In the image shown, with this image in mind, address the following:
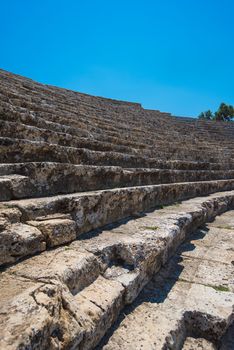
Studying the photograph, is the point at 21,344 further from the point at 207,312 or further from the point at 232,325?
the point at 232,325

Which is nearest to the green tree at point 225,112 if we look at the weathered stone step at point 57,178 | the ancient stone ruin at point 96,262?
the weathered stone step at point 57,178

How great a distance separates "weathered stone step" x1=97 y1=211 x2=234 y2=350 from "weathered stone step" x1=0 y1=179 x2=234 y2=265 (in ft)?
2.06

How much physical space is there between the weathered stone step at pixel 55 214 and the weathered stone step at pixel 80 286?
3.1 inches

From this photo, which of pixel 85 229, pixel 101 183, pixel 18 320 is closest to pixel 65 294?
pixel 18 320

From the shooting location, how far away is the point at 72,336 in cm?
123

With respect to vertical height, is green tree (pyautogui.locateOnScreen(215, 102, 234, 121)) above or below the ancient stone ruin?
above

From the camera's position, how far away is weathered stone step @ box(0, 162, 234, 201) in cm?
218

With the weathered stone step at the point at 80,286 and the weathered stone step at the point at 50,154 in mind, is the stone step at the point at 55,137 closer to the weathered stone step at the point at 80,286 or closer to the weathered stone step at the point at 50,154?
the weathered stone step at the point at 50,154

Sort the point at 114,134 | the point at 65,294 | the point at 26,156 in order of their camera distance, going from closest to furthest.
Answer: the point at 65,294
the point at 26,156
the point at 114,134

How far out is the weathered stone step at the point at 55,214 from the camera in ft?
5.39

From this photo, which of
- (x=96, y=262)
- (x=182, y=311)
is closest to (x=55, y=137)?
(x=96, y=262)

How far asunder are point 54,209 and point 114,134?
3.99 meters

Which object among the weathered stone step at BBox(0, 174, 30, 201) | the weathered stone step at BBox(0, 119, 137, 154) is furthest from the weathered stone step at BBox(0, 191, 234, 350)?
the weathered stone step at BBox(0, 119, 137, 154)

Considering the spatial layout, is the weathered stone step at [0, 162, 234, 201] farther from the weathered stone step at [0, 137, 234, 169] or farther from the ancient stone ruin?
the weathered stone step at [0, 137, 234, 169]
